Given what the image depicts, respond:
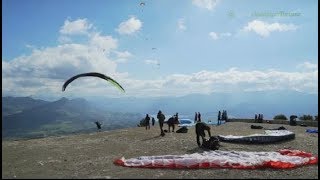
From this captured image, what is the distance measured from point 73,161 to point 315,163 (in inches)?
581

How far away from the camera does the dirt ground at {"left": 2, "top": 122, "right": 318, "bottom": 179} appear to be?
877 inches

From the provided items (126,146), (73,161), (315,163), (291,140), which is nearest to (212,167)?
(315,163)

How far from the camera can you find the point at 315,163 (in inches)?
1033

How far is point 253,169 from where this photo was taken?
23719 mm

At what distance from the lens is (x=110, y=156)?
29.2 metres

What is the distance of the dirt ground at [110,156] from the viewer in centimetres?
2228

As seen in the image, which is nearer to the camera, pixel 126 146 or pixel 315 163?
pixel 315 163

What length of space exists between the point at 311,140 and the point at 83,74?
67.1 ft

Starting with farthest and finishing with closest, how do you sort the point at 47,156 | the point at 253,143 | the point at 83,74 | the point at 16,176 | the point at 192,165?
1. the point at 253,143
2. the point at 83,74
3. the point at 47,156
4. the point at 192,165
5. the point at 16,176

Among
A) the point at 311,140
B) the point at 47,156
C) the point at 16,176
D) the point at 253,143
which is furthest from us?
the point at 311,140

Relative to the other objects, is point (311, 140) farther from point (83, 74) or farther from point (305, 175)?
point (83, 74)

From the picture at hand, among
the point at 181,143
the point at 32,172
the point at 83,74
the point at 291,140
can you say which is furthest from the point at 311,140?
the point at 32,172

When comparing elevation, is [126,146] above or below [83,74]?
below

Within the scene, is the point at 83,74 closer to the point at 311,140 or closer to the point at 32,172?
→ the point at 32,172
